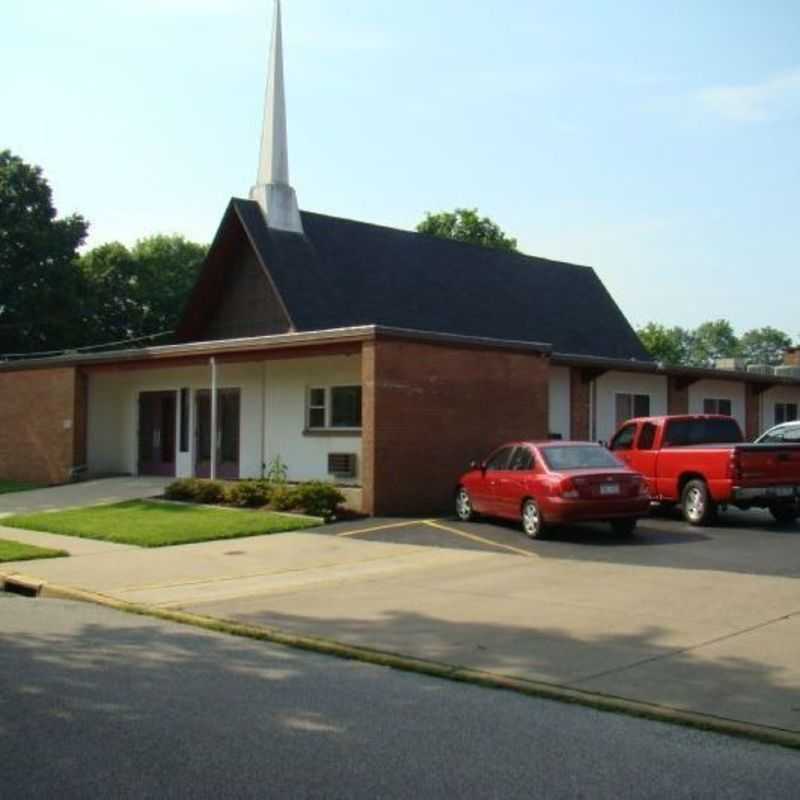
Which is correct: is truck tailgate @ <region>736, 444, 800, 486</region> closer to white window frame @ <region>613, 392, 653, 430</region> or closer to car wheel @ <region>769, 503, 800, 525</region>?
car wheel @ <region>769, 503, 800, 525</region>

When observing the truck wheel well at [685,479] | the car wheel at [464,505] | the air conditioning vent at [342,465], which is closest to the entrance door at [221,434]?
the air conditioning vent at [342,465]

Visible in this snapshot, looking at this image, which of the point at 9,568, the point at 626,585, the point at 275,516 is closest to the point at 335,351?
the point at 275,516

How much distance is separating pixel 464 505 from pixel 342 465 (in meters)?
4.33

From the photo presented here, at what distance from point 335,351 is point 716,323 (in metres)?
129

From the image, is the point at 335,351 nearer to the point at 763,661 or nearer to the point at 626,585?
the point at 626,585

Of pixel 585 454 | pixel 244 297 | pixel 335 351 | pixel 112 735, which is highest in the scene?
pixel 244 297

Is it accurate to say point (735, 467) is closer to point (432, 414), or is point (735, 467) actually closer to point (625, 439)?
point (625, 439)

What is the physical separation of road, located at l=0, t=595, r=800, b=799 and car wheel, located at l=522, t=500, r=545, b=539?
297 inches

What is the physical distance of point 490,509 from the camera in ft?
55.2

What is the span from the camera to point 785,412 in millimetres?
33312

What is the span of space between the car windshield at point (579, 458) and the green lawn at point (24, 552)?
23.9 feet

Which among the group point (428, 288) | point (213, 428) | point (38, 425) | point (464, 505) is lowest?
point (464, 505)

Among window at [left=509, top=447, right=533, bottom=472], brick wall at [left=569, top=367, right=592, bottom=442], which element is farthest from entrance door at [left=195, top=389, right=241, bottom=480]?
window at [left=509, top=447, right=533, bottom=472]

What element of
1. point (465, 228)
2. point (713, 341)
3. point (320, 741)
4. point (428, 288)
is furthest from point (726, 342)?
point (320, 741)
